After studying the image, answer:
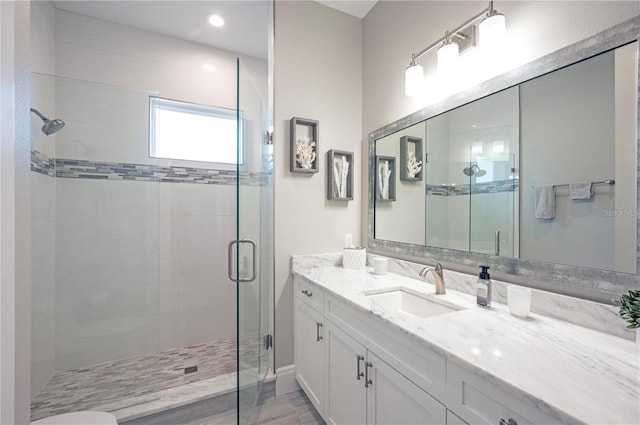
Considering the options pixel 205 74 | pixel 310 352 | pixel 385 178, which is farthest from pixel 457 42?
pixel 205 74

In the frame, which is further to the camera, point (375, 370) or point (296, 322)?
point (296, 322)

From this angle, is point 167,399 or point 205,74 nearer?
point 167,399

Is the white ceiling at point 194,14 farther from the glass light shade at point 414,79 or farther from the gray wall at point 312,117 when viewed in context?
the glass light shade at point 414,79

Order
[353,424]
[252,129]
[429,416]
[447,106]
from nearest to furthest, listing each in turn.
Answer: [429,416]
[353,424]
[447,106]
[252,129]

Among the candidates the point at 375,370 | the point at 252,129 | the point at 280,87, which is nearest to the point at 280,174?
the point at 252,129

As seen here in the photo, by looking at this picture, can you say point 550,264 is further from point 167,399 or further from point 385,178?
point 167,399

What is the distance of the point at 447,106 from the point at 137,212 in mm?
2367

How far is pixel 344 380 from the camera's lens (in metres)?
1.32

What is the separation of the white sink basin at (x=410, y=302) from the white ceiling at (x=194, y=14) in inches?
85.4

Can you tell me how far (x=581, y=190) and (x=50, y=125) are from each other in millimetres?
2969

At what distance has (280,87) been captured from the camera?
1.96m

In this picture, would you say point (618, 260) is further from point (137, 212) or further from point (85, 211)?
point (85, 211)

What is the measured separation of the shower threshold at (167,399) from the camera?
164 cm

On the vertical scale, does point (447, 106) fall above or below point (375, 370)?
above
